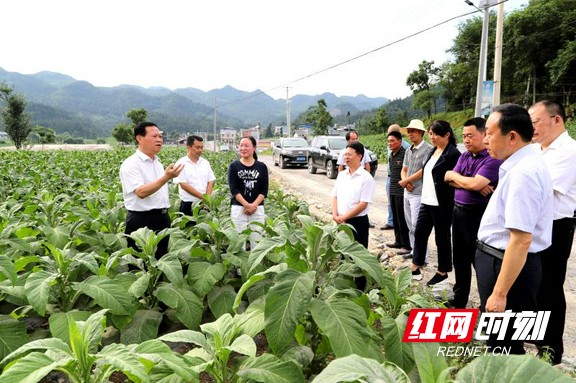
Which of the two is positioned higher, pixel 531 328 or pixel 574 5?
pixel 574 5

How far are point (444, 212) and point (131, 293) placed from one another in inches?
126

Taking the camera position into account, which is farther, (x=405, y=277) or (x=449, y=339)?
(x=405, y=277)

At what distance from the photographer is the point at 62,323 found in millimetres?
2373

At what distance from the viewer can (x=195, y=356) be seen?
1888 millimetres

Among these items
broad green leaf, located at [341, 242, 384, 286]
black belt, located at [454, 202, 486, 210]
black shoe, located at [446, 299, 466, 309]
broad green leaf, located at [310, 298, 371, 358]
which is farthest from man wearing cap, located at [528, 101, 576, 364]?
→ broad green leaf, located at [310, 298, 371, 358]

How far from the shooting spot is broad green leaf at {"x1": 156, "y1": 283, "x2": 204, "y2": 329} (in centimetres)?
262

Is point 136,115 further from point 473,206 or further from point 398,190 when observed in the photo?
point 473,206

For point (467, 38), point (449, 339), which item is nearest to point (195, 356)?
point (449, 339)

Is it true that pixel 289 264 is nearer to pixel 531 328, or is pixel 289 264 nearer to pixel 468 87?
pixel 531 328

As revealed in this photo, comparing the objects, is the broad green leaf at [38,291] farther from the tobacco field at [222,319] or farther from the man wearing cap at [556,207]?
the man wearing cap at [556,207]

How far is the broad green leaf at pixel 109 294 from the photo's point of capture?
2.39 m

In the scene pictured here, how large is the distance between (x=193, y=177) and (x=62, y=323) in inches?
128

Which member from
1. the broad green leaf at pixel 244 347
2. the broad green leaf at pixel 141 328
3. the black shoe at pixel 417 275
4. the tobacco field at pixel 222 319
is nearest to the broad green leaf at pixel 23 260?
the tobacco field at pixel 222 319

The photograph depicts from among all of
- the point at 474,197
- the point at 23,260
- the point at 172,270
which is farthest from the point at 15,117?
the point at 474,197
